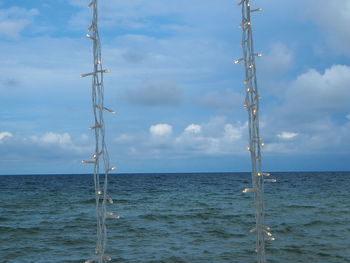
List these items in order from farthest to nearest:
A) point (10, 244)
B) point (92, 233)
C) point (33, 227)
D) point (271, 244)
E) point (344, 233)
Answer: point (33, 227)
point (92, 233)
point (344, 233)
point (10, 244)
point (271, 244)

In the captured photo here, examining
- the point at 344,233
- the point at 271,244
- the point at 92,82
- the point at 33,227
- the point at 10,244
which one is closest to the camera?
the point at 92,82

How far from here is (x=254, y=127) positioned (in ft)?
8.21

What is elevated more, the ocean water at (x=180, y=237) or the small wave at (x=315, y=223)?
the ocean water at (x=180, y=237)

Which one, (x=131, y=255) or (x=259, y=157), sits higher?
(x=259, y=157)

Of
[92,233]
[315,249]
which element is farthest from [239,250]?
[92,233]

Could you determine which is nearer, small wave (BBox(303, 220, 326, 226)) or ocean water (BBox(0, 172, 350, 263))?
ocean water (BBox(0, 172, 350, 263))

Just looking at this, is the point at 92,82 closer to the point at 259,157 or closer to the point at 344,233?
the point at 259,157

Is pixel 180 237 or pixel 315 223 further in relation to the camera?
pixel 315 223

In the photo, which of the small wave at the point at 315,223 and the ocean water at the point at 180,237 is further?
the small wave at the point at 315,223

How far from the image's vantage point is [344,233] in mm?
13711

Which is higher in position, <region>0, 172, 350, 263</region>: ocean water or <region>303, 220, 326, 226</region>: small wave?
<region>0, 172, 350, 263</region>: ocean water

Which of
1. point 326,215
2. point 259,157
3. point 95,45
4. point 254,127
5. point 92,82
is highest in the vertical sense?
point 95,45

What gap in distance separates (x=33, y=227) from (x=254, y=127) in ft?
52.1

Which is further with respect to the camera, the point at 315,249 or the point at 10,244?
the point at 10,244
